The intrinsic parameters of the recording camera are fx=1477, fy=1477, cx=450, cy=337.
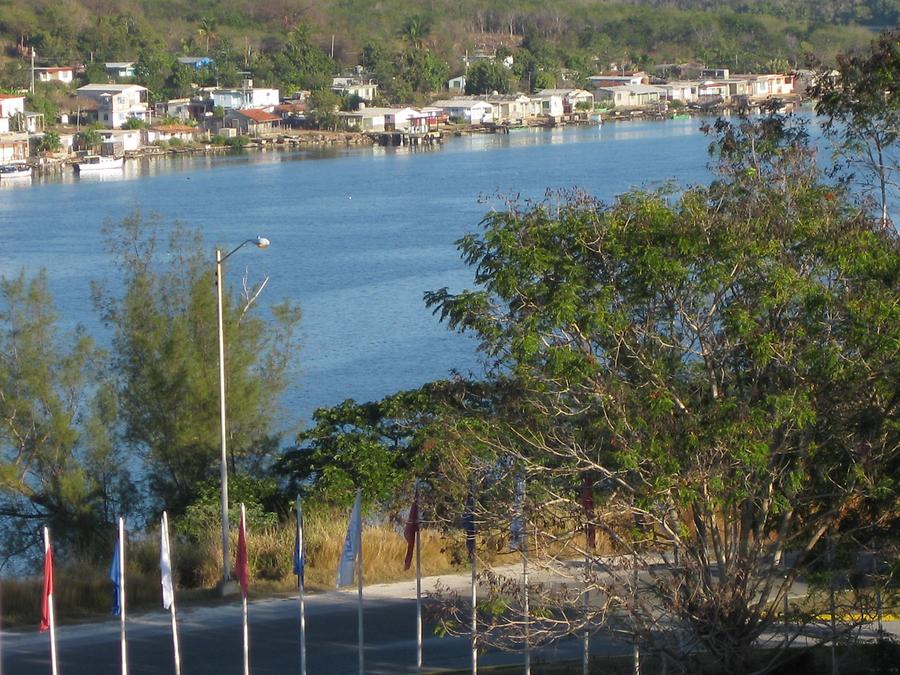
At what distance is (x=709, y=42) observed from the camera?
117 meters

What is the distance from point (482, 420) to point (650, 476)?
4.20 feet

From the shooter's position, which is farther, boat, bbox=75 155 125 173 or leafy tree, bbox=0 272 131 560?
boat, bbox=75 155 125 173

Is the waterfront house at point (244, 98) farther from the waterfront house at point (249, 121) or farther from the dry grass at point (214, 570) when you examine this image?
the dry grass at point (214, 570)

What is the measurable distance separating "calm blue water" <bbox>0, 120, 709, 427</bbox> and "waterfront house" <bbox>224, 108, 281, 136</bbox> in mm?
6549

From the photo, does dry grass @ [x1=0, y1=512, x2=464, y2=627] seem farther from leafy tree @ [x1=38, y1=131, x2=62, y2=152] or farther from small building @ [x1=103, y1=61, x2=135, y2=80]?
small building @ [x1=103, y1=61, x2=135, y2=80]

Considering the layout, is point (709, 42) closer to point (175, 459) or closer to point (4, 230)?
point (4, 230)

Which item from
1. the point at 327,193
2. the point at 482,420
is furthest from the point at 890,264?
the point at 327,193

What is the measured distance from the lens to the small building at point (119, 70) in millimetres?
92000

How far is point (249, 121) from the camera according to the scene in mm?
83438

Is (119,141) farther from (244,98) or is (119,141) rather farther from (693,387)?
(693,387)

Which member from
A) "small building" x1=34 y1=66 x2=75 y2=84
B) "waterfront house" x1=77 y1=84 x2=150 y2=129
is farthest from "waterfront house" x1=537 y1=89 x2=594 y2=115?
"small building" x1=34 y1=66 x2=75 y2=84

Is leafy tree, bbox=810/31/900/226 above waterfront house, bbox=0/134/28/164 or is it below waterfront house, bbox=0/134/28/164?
above

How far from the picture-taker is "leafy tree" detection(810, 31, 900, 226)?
413 inches

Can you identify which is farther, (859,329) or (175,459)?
(175,459)
